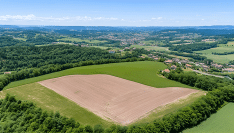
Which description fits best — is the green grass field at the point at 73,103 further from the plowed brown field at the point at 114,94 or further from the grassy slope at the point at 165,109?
the plowed brown field at the point at 114,94

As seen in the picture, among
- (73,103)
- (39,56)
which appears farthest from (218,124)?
(39,56)

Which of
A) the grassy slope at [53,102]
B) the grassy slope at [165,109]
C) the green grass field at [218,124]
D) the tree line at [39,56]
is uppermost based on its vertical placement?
the tree line at [39,56]

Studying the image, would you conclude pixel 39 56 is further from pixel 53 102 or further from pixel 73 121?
pixel 73 121

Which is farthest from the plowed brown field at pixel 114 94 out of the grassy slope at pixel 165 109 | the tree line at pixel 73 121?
the tree line at pixel 73 121

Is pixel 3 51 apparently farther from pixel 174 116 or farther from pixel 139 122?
pixel 174 116

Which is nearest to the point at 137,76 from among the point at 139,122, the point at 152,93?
the point at 152,93

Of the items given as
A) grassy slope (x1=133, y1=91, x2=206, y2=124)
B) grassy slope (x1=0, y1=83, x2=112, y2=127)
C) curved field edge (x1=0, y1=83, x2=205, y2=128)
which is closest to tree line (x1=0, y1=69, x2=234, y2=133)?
grassy slope (x1=133, y1=91, x2=206, y2=124)
